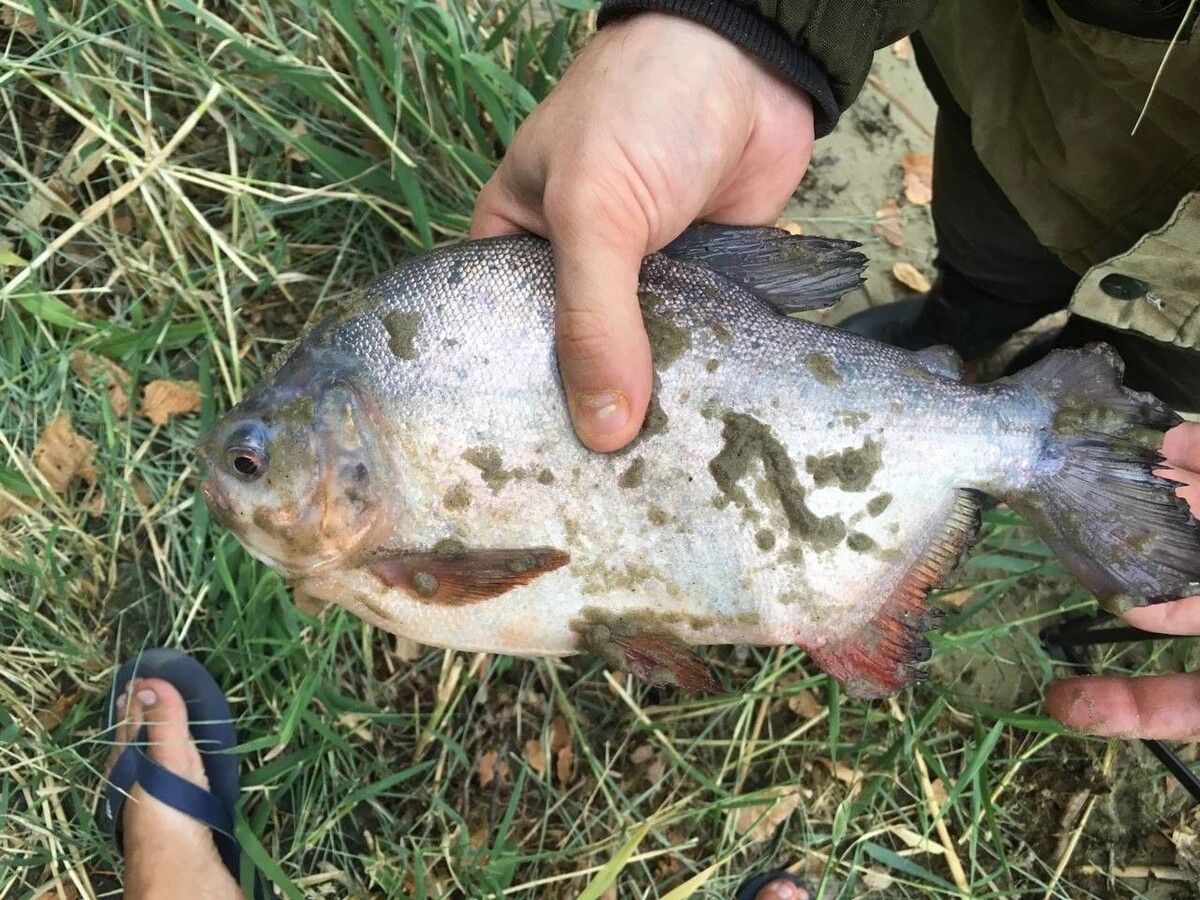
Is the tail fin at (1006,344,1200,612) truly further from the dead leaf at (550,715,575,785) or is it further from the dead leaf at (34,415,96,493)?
the dead leaf at (34,415,96,493)

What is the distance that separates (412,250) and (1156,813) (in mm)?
3741

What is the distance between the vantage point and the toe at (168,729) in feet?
10.2

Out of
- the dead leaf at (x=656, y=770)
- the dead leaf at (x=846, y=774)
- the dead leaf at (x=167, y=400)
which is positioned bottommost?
the dead leaf at (x=846, y=774)

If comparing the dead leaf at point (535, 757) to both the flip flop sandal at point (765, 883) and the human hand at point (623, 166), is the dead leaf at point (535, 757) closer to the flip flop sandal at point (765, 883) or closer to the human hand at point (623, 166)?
the flip flop sandal at point (765, 883)

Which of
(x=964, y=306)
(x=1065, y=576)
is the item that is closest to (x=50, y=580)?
(x=964, y=306)

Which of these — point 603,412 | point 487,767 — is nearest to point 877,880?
point 487,767

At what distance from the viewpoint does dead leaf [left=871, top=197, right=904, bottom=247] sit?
13.9 ft

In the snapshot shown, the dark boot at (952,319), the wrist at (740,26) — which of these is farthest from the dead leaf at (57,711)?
→ the dark boot at (952,319)

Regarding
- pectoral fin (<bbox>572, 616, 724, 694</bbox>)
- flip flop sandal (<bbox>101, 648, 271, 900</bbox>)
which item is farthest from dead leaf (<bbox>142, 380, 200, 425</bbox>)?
pectoral fin (<bbox>572, 616, 724, 694</bbox>)

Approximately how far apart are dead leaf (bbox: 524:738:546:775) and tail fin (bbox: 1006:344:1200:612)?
1978mm

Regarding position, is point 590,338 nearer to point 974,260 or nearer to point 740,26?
point 740,26

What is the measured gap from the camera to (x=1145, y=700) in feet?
8.63

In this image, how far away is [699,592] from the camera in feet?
6.84

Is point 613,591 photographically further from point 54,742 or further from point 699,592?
point 54,742
